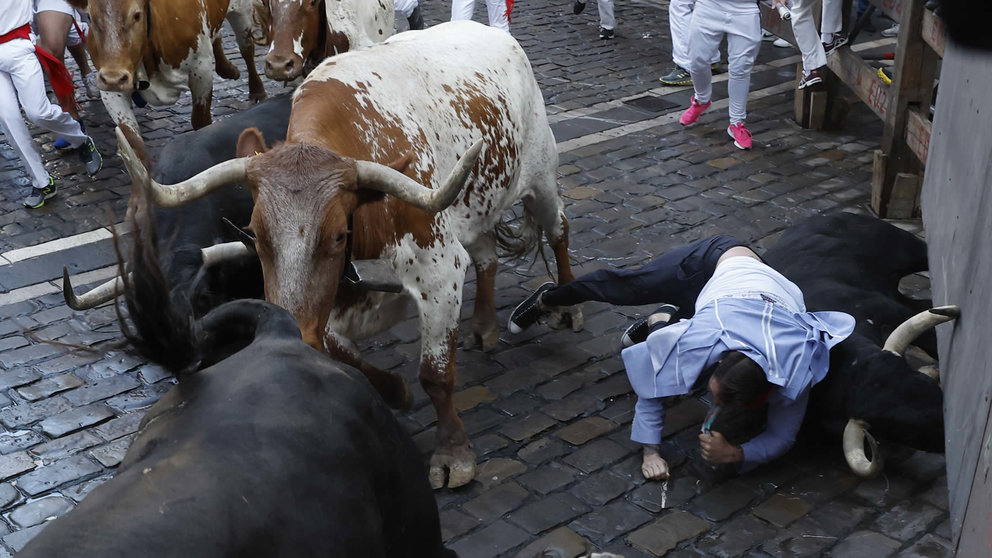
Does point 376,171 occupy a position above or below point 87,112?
above

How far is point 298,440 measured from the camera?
88.0 inches

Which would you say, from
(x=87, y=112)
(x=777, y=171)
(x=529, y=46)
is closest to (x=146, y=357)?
(x=777, y=171)

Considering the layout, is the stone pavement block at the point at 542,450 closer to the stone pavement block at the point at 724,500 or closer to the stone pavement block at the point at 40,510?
the stone pavement block at the point at 724,500

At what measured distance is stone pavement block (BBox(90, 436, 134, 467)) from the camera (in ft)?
16.2

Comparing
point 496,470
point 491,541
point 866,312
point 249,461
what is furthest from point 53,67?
point 249,461

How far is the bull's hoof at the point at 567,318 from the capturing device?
6.04 meters

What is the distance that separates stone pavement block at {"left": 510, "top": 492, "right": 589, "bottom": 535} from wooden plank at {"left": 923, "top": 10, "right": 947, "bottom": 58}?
Result: 4.07 m

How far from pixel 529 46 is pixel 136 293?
31.8 ft

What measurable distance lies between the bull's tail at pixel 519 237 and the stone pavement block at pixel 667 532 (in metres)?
2.07

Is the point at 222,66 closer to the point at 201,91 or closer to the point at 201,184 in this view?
the point at 201,91

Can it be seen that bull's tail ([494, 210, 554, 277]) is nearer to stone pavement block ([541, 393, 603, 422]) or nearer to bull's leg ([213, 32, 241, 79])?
stone pavement block ([541, 393, 603, 422])

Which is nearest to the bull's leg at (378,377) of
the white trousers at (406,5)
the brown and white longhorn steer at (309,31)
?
the brown and white longhorn steer at (309,31)

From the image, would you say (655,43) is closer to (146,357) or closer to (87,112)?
(87,112)

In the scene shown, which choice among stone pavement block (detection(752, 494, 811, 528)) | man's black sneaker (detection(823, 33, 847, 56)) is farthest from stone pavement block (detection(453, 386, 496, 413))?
man's black sneaker (detection(823, 33, 847, 56))
